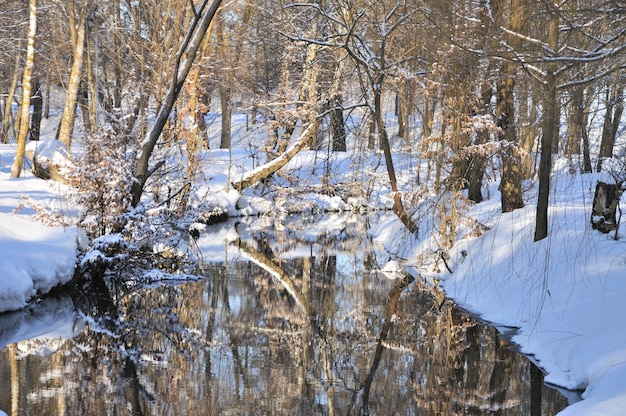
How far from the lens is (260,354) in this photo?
26.1 feet

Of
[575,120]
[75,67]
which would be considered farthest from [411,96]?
[75,67]

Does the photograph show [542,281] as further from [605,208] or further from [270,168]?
[270,168]

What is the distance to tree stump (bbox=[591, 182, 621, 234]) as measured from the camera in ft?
31.8

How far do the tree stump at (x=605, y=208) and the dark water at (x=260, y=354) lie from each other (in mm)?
2229

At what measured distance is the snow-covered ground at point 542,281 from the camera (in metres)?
6.87

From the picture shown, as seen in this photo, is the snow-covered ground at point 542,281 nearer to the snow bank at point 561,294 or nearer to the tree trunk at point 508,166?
the snow bank at point 561,294

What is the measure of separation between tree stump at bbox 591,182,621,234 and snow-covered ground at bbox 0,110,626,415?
0.13m

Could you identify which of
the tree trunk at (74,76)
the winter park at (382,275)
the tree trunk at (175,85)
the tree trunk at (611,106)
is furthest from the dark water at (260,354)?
the tree trunk at (74,76)

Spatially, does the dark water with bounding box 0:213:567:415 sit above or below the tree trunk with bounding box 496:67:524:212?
below

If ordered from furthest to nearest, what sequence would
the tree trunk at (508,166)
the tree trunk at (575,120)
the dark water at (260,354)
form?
the tree trunk at (508,166)
the dark water at (260,354)
the tree trunk at (575,120)

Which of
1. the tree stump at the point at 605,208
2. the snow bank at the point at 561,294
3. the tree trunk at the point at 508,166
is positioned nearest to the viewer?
the snow bank at the point at 561,294

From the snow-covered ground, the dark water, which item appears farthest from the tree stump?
the dark water

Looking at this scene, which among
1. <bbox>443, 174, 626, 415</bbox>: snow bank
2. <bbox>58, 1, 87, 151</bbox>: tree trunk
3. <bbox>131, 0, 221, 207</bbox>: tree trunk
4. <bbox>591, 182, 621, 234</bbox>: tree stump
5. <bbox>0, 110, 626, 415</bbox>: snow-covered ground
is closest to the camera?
<bbox>443, 174, 626, 415</bbox>: snow bank

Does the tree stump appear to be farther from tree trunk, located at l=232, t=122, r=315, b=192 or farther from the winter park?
tree trunk, located at l=232, t=122, r=315, b=192
